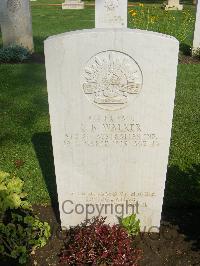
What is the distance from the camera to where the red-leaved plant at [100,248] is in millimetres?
3281

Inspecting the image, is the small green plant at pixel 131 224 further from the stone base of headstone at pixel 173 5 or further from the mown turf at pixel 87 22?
the stone base of headstone at pixel 173 5

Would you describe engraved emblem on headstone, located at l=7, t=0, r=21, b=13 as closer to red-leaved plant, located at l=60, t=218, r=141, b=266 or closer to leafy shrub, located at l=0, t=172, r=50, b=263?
leafy shrub, located at l=0, t=172, r=50, b=263

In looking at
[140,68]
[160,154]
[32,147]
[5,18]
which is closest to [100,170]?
[160,154]

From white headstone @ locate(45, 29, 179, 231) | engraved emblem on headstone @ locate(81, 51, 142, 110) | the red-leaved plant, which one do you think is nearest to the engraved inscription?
white headstone @ locate(45, 29, 179, 231)

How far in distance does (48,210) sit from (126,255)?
1.26 metres

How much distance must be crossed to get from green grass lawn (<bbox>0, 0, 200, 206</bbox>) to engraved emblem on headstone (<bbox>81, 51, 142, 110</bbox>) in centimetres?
183

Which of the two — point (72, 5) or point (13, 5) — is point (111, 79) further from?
point (72, 5)

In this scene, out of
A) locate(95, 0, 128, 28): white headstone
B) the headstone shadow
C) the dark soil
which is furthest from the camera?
locate(95, 0, 128, 28): white headstone

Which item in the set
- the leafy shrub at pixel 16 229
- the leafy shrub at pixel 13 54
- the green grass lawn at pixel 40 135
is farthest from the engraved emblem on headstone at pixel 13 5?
the leafy shrub at pixel 16 229

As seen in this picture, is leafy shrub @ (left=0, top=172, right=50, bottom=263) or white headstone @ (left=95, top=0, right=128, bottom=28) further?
white headstone @ (left=95, top=0, right=128, bottom=28)

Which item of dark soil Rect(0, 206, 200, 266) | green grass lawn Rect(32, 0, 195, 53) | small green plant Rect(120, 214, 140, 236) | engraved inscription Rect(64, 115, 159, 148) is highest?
engraved inscription Rect(64, 115, 159, 148)

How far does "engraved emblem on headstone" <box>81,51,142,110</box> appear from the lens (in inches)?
116

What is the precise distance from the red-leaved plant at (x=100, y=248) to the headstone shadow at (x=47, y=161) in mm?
676

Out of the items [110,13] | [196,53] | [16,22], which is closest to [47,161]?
[110,13]
